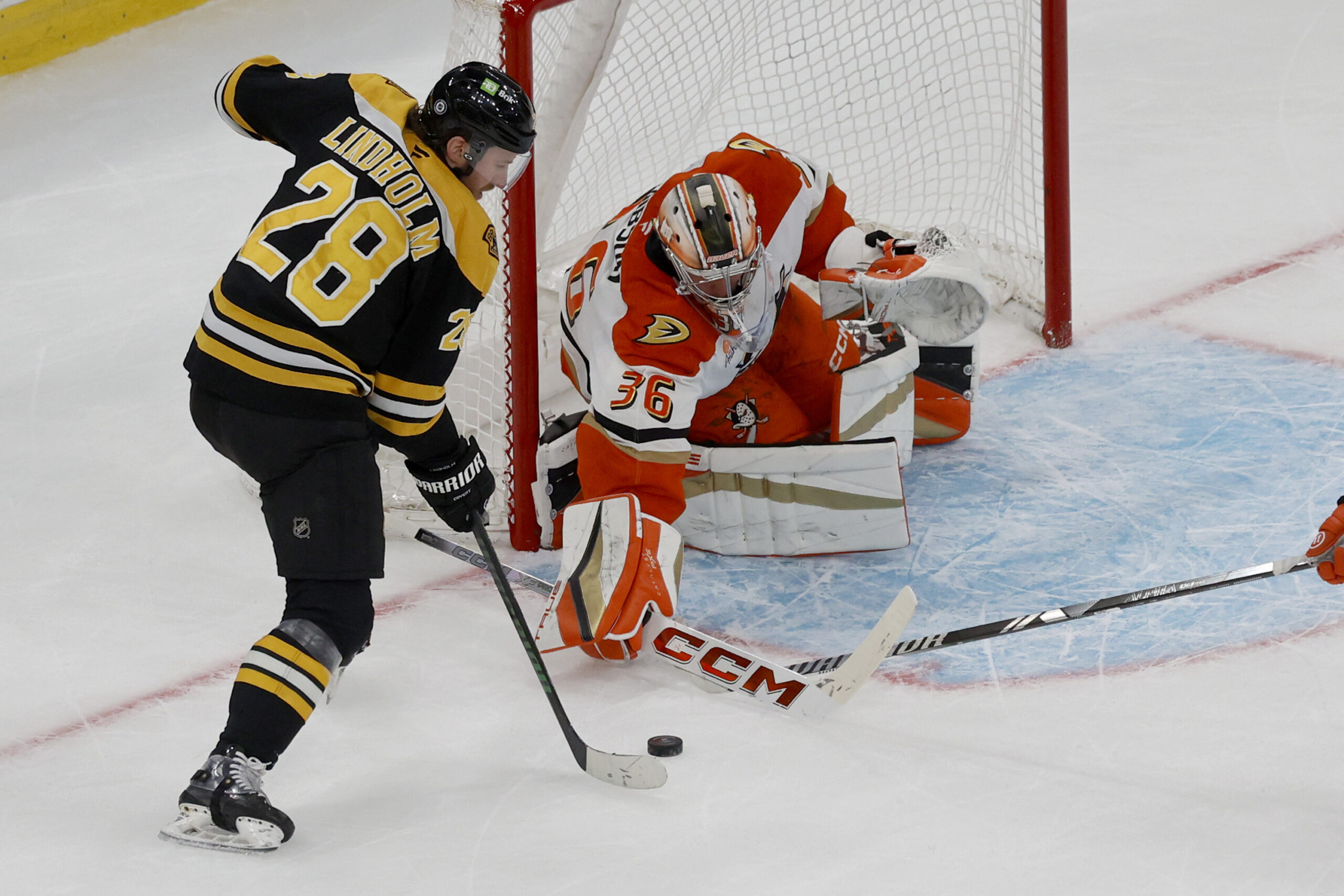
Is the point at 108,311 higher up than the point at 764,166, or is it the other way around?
the point at 764,166

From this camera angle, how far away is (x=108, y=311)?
4.48 meters

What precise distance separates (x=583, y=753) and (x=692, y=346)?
879mm

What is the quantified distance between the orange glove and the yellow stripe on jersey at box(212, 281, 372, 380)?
1.46 metres

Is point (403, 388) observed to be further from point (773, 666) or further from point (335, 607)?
point (773, 666)

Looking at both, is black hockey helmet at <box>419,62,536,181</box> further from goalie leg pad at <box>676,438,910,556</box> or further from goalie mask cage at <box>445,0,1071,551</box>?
goalie leg pad at <box>676,438,910,556</box>

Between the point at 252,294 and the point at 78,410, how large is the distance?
6.28 ft

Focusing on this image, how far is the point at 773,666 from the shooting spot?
268 cm

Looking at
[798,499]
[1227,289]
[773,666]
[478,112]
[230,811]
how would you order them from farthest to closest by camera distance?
[1227,289] < [798,499] < [773,666] < [478,112] < [230,811]

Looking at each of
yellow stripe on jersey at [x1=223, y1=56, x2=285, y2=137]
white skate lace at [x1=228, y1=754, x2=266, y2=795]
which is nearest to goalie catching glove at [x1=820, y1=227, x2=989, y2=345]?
yellow stripe on jersey at [x1=223, y1=56, x2=285, y2=137]

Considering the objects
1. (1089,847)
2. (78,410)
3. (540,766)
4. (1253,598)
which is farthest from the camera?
(78,410)

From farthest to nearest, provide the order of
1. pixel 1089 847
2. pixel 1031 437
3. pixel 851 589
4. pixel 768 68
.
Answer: pixel 768 68 < pixel 1031 437 < pixel 851 589 < pixel 1089 847

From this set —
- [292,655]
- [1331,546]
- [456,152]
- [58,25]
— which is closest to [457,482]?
[292,655]

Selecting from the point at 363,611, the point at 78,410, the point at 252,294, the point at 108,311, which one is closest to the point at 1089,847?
the point at 363,611

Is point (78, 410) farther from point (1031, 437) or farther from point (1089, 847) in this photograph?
point (1089, 847)
